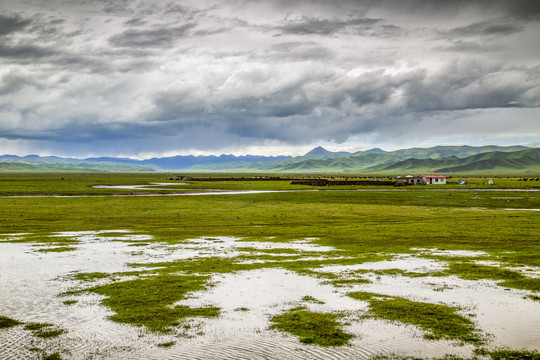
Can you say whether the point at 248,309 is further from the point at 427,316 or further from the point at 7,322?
the point at 7,322

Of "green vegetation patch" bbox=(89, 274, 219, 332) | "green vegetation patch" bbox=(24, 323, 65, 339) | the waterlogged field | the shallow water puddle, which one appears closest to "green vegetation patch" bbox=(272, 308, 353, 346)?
the waterlogged field

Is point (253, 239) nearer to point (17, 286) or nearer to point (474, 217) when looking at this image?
point (17, 286)

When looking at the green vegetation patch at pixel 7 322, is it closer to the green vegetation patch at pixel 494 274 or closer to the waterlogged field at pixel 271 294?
the waterlogged field at pixel 271 294

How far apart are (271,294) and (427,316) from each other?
20.8 ft

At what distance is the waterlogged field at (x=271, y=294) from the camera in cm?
1213

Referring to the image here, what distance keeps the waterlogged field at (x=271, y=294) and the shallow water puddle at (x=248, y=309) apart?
6cm

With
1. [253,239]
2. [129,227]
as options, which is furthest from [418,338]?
[129,227]

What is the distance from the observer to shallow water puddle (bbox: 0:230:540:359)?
38.9 ft

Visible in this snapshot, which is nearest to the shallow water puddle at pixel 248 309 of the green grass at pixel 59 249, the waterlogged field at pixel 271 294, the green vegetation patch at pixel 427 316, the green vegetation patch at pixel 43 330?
the waterlogged field at pixel 271 294

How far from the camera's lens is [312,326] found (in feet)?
44.0

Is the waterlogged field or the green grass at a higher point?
the green grass

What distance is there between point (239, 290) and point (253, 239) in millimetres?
14547

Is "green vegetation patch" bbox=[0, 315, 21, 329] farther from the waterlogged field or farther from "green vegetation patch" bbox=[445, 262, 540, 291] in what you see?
"green vegetation patch" bbox=[445, 262, 540, 291]

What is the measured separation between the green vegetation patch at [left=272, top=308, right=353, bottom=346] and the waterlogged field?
0.21ft
